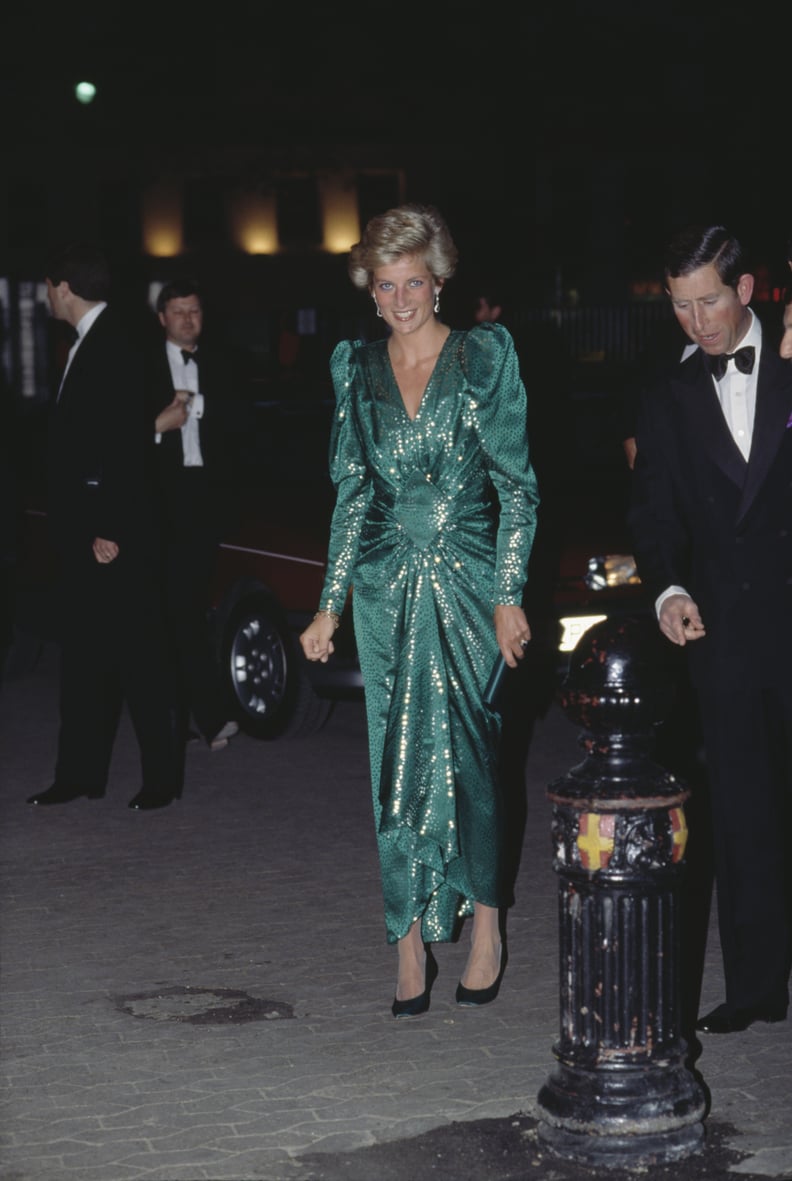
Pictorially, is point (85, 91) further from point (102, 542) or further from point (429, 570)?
point (429, 570)

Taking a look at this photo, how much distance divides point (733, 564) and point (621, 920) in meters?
1.16

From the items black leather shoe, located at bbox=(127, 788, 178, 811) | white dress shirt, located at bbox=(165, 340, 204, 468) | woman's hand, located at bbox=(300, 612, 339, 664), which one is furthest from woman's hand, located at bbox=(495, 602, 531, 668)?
white dress shirt, located at bbox=(165, 340, 204, 468)

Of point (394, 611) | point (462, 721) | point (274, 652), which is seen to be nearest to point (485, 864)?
point (462, 721)

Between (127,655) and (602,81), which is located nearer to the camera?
(127,655)

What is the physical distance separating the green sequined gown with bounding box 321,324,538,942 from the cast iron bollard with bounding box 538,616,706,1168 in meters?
1.14

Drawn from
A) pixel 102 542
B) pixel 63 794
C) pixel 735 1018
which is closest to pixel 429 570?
pixel 735 1018

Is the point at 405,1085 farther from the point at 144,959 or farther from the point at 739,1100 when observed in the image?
the point at 144,959

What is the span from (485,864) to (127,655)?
309cm

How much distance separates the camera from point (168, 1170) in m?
4.09

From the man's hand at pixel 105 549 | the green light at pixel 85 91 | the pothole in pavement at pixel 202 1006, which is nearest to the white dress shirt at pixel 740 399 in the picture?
the pothole in pavement at pixel 202 1006

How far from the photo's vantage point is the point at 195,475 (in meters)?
9.07

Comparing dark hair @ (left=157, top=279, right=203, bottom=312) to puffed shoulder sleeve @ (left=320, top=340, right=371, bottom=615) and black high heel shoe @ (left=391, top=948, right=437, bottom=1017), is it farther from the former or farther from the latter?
black high heel shoe @ (left=391, top=948, right=437, bottom=1017)

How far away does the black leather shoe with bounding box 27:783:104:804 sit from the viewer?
8125 millimetres

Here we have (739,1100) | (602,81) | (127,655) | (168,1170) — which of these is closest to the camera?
(168,1170)
